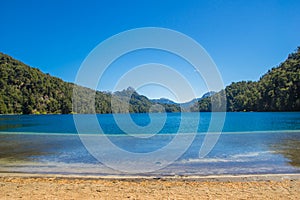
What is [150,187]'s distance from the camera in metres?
8.08

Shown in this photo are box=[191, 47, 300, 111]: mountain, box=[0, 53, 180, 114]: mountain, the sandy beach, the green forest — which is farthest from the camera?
box=[0, 53, 180, 114]: mountain

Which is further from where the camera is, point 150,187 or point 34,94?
point 34,94

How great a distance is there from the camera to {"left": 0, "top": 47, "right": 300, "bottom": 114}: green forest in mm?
115188

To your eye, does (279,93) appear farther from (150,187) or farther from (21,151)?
(150,187)

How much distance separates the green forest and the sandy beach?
9869cm

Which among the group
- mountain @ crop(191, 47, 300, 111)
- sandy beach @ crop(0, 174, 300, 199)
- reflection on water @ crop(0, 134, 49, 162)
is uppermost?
mountain @ crop(191, 47, 300, 111)

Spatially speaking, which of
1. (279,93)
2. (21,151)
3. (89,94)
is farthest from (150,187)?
(279,93)

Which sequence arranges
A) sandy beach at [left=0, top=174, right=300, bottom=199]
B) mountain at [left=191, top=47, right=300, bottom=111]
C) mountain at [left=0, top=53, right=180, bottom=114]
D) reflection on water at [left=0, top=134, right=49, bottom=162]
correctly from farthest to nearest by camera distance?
mountain at [left=0, top=53, right=180, bottom=114] → mountain at [left=191, top=47, right=300, bottom=111] → reflection on water at [left=0, top=134, right=49, bottom=162] → sandy beach at [left=0, top=174, right=300, bottom=199]

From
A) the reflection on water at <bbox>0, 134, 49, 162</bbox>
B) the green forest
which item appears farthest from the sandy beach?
the green forest

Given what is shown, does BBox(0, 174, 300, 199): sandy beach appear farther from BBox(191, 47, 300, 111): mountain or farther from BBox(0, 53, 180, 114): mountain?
BBox(0, 53, 180, 114): mountain

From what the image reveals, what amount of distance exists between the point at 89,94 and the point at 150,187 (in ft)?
359

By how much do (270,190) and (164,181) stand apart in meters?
3.21

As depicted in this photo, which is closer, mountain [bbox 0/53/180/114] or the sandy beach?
the sandy beach

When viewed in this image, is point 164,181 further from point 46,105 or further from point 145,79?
point 46,105
